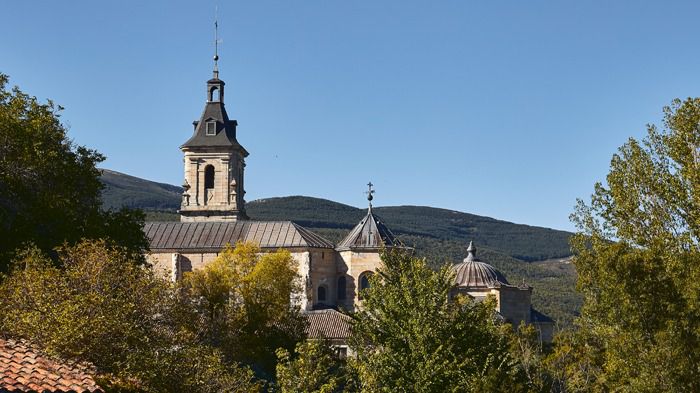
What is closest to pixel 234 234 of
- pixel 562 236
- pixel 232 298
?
pixel 232 298

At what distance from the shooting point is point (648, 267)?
2645 centimetres

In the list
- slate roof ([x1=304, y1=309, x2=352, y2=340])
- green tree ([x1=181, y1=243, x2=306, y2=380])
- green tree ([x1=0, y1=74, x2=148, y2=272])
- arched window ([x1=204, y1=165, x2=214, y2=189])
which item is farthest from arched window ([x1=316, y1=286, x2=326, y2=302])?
green tree ([x1=0, y1=74, x2=148, y2=272])

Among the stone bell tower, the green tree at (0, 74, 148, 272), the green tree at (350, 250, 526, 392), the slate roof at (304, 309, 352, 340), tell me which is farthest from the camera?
the stone bell tower

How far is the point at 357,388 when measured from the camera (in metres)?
24.7

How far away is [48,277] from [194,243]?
4102 cm

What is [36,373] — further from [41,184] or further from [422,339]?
[41,184]

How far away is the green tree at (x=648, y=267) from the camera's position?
82.2 feet

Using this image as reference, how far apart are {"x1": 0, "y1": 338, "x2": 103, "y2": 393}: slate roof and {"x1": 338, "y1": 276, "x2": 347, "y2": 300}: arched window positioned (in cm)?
4194

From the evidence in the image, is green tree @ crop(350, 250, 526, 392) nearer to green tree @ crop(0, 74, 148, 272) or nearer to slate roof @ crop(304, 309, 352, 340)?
green tree @ crop(0, 74, 148, 272)

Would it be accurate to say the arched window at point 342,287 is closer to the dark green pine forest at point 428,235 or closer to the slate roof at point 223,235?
the slate roof at point 223,235

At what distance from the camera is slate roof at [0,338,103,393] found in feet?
66.9

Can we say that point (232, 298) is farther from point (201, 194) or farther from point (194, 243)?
point (201, 194)

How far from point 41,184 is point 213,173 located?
38.9 meters

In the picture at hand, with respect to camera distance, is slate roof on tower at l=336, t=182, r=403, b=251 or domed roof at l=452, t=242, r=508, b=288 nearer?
slate roof on tower at l=336, t=182, r=403, b=251
